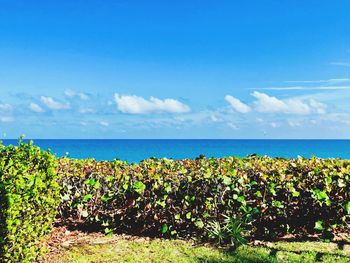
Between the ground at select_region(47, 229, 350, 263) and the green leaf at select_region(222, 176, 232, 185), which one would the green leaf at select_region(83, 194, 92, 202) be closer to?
the ground at select_region(47, 229, 350, 263)

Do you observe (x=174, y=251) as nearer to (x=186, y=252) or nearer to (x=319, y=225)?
(x=186, y=252)

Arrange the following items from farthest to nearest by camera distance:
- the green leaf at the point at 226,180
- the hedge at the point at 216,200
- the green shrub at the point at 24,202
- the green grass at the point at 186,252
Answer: the hedge at the point at 216,200 < the green leaf at the point at 226,180 < the green grass at the point at 186,252 < the green shrub at the point at 24,202

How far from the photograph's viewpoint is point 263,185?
24.8ft

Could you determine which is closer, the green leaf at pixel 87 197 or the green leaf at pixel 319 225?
the green leaf at pixel 319 225

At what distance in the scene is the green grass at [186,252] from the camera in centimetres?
662

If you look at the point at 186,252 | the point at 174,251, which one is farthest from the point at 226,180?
the point at 174,251

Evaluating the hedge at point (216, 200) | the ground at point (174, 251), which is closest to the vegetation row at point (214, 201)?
the hedge at point (216, 200)

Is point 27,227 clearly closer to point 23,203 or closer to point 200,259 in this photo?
point 23,203

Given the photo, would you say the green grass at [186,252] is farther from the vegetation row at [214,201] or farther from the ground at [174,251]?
the vegetation row at [214,201]

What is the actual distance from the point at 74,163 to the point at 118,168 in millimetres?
1221

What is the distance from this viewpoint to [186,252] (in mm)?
6922

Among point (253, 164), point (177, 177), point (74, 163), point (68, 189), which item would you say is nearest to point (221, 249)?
point (177, 177)

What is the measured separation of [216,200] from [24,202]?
11.6 ft

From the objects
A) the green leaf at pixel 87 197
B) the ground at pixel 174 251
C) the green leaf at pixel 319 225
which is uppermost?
the green leaf at pixel 87 197
